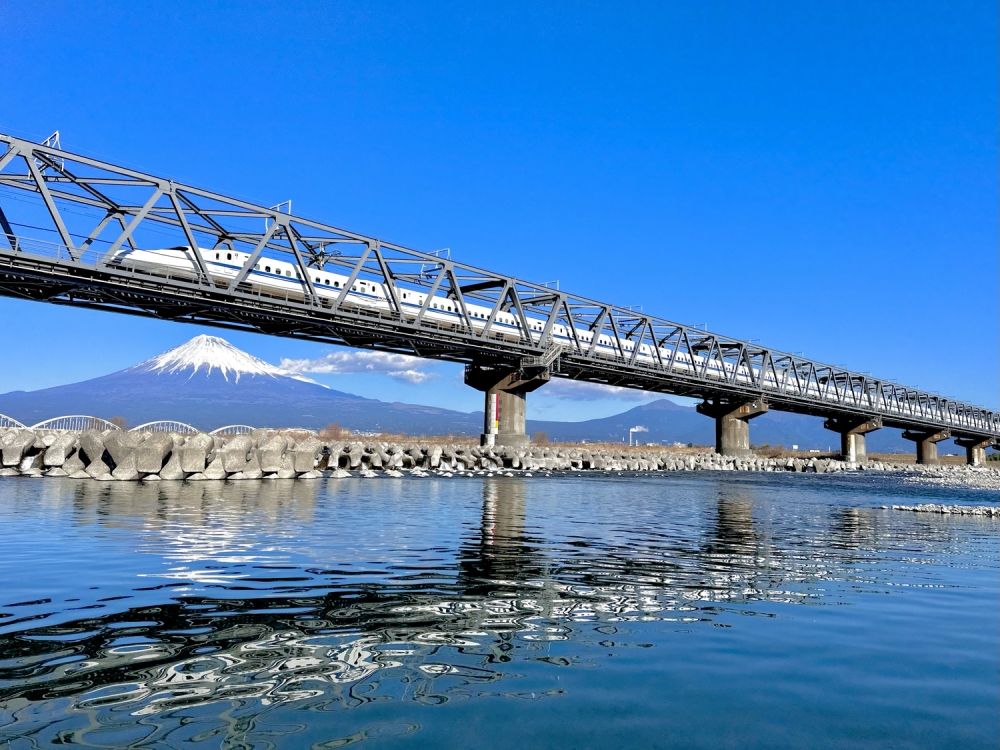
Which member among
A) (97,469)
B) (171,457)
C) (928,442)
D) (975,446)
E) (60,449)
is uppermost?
(928,442)

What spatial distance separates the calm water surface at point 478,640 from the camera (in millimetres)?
3908

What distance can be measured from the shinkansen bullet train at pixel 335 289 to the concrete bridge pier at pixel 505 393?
12.8 feet

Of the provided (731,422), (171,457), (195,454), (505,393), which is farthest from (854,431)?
→ (171,457)

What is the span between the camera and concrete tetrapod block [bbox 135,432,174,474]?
23109 mm

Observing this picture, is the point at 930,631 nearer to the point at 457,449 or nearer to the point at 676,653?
the point at 676,653

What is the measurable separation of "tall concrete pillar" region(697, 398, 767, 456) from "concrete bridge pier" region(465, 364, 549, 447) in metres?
38.0

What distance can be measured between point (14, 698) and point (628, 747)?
3801 mm

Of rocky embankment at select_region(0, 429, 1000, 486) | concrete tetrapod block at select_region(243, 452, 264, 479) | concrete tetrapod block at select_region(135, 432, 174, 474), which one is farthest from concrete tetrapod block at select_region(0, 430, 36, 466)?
concrete tetrapod block at select_region(243, 452, 264, 479)

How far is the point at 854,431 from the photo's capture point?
110625mm

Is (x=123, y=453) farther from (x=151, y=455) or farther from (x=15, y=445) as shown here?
(x=15, y=445)

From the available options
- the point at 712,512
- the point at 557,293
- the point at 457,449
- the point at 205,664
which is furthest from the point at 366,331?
the point at 205,664

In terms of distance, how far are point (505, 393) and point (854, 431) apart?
254 ft

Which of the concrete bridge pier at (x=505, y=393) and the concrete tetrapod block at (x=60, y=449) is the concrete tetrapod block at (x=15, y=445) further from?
the concrete bridge pier at (x=505, y=393)

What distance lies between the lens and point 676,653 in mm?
5484
